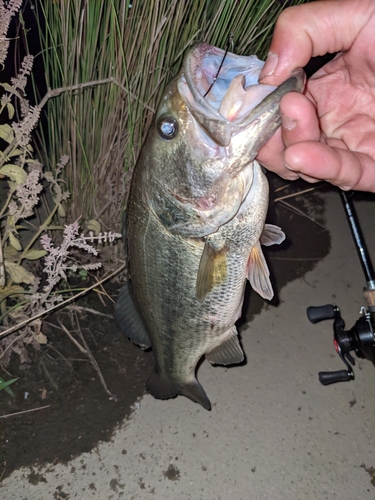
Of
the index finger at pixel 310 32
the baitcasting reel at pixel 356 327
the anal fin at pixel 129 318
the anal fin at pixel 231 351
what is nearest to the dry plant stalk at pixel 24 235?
the anal fin at pixel 129 318

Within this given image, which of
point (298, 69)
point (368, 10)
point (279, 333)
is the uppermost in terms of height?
point (368, 10)

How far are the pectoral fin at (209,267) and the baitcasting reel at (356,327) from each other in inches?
36.3

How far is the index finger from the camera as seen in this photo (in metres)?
1.17

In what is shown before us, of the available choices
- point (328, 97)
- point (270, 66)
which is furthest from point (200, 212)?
point (328, 97)

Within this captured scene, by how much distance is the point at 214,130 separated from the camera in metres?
1.13

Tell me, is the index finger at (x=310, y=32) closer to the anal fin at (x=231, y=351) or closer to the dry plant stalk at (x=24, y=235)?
the dry plant stalk at (x=24, y=235)

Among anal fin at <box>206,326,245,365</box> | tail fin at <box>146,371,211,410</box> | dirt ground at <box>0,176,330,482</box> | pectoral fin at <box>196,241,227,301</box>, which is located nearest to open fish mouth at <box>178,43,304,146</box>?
pectoral fin at <box>196,241,227,301</box>

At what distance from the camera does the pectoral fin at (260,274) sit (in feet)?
4.68

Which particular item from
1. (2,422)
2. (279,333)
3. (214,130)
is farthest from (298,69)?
(2,422)

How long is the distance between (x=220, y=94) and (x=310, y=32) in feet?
1.18

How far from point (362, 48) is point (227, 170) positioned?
734 millimetres

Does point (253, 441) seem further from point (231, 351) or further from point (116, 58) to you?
point (116, 58)

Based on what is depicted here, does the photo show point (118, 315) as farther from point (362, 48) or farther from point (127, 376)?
point (362, 48)

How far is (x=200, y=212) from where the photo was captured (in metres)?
1.28
